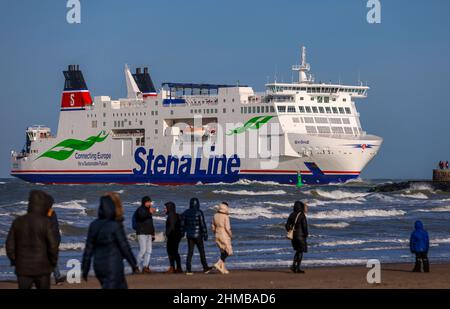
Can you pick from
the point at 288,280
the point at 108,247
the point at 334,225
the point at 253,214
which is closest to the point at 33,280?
the point at 108,247

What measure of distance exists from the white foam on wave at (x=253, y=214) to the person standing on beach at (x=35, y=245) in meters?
20.3

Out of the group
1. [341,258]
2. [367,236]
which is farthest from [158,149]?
[341,258]

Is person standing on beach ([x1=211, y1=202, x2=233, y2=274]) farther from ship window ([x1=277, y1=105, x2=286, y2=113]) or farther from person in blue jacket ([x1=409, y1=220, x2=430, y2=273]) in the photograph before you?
ship window ([x1=277, y1=105, x2=286, y2=113])

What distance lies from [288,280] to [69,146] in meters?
56.8

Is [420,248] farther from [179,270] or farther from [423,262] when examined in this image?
[179,270]

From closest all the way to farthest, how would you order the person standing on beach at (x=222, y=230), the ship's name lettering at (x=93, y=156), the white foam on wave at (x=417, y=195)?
the person standing on beach at (x=222, y=230) < the white foam on wave at (x=417, y=195) < the ship's name lettering at (x=93, y=156)

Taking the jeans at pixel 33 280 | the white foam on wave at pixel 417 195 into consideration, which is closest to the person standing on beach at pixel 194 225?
the jeans at pixel 33 280

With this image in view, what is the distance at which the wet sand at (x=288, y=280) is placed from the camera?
1168 cm

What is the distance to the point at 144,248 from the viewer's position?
13.5 metres

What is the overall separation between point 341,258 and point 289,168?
40204 millimetres

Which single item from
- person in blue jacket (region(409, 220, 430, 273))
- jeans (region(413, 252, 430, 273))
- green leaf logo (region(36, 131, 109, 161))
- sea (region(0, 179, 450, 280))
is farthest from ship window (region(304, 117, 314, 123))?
jeans (region(413, 252, 430, 273))

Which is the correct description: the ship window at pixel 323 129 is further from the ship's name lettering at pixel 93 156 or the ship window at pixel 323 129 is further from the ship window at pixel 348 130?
the ship's name lettering at pixel 93 156

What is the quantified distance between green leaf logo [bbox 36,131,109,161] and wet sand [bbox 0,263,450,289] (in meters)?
52.8
